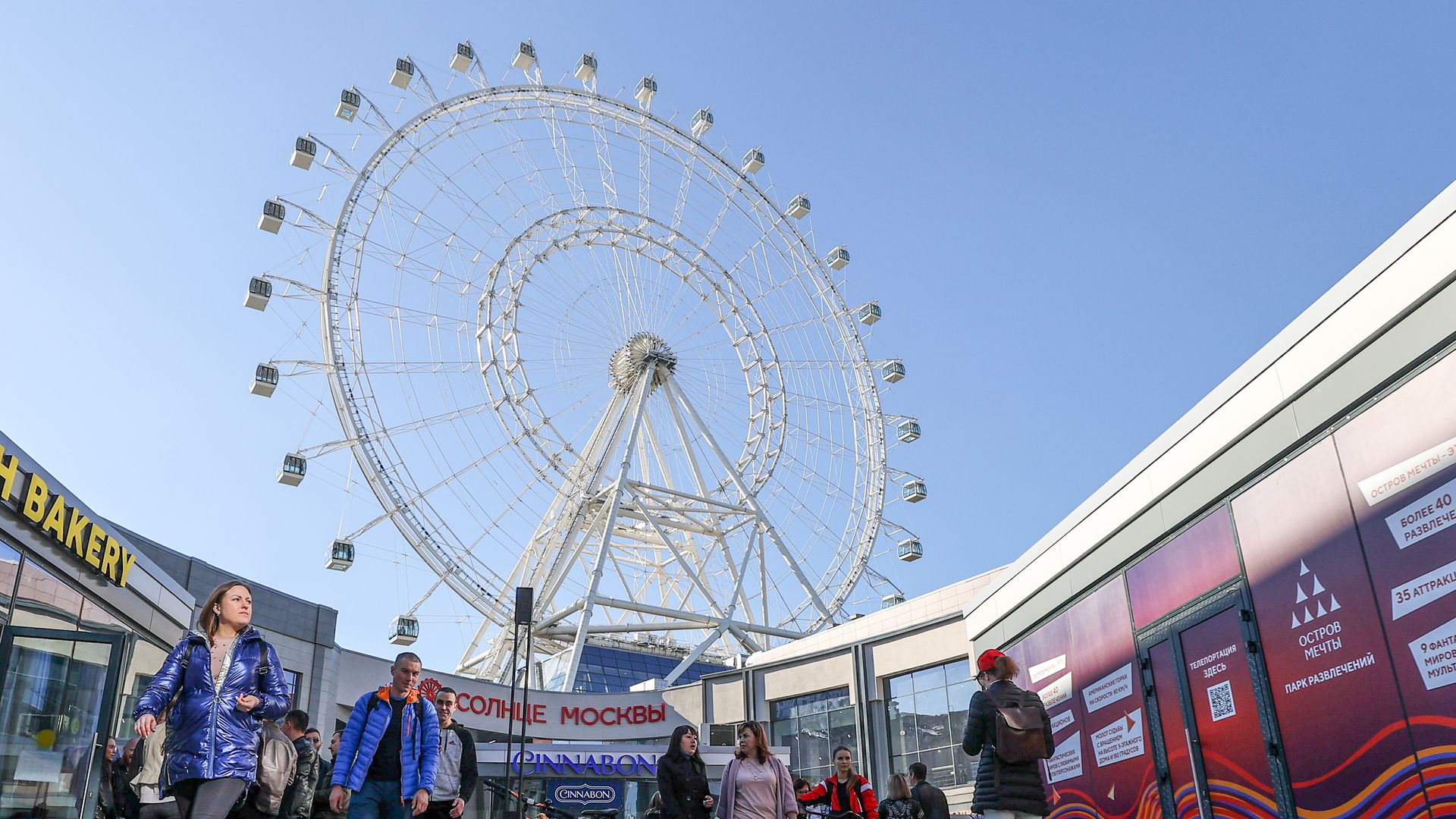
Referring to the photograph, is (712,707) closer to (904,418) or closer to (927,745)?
(927,745)

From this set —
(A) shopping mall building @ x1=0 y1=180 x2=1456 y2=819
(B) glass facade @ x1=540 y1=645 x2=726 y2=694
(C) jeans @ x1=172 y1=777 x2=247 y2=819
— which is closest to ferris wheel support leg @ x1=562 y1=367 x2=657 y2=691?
(B) glass facade @ x1=540 y1=645 x2=726 y2=694

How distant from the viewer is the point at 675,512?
39656 mm

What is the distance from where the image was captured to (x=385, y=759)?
293 inches

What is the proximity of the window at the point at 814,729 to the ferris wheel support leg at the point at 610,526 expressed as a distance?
679 cm

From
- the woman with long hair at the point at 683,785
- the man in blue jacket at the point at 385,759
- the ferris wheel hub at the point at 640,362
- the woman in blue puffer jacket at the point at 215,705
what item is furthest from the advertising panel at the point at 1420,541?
the ferris wheel hub at the point at 640,362

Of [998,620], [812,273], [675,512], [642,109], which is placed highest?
[642,109]

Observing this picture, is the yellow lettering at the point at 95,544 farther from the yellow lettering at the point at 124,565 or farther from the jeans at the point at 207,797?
the jeans at the point at 207,797

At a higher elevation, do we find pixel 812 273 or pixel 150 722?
pixel 812 273

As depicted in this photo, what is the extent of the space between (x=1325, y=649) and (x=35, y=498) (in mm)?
12777

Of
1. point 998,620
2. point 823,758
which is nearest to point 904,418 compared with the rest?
point 823,758

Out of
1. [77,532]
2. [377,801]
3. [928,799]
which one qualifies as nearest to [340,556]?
[77,532]

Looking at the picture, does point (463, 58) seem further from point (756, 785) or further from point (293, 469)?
point (756, 785)

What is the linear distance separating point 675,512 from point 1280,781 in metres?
30.6

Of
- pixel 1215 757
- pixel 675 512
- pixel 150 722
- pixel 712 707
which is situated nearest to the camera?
pixel 150 722
